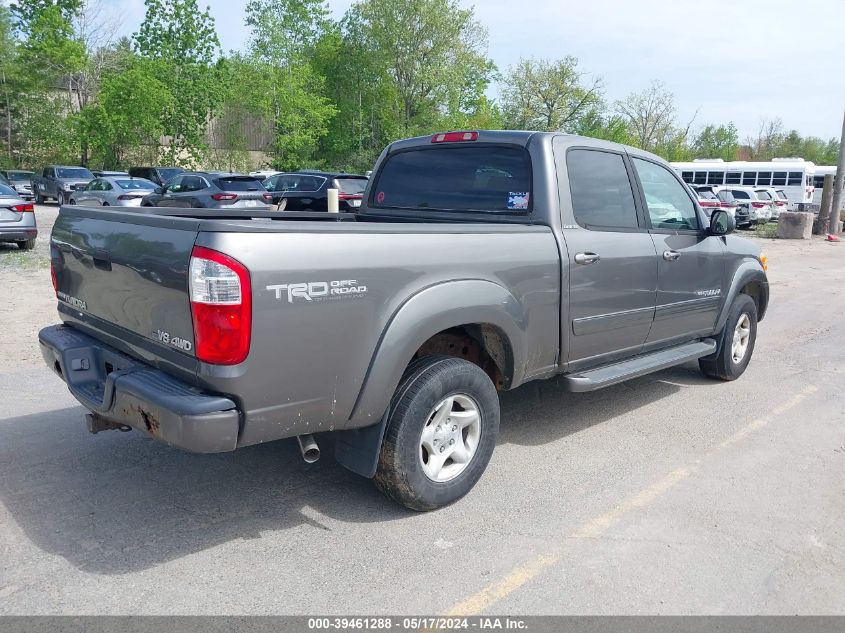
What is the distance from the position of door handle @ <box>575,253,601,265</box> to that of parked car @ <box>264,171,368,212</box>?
13.4m

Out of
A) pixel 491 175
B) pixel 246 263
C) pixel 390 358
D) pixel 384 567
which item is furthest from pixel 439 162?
pixel 384 567

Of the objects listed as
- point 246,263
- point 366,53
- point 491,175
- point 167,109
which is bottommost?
point 246,263

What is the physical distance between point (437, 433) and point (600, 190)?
204 cm

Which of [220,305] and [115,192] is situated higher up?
[220,305]

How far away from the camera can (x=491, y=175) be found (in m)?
4.75

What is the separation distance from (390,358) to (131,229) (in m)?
1.35

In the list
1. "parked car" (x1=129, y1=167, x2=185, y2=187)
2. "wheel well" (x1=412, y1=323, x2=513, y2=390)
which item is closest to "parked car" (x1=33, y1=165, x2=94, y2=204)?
"parked car" (x1=129, y1=167, x2=185, y2=187)

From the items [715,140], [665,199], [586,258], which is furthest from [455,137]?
[715,140]

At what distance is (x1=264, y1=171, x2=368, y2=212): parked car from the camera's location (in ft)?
58.9

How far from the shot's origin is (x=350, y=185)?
18.4 metres

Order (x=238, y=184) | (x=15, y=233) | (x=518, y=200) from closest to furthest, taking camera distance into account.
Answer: (x=518, y=200), (x=15, y=233), (x=238, y=184)

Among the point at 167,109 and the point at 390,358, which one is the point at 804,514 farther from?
the point at 167,109

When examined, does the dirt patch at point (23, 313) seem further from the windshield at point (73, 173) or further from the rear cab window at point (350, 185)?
the windshield at point (73, 173)

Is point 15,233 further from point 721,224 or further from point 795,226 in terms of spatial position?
point 795,226
